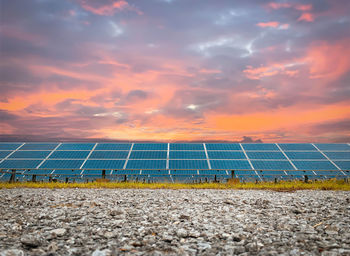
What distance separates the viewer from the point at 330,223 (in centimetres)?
646

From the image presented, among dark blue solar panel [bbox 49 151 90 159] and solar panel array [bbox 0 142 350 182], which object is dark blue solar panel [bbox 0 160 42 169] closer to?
solar panel array [bbox 0 142 350 182]

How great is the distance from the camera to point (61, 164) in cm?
2356

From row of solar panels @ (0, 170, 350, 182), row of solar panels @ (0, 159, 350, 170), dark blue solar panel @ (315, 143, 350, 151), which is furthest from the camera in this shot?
dark blue solar panel @ (315, 143, 350, 151)

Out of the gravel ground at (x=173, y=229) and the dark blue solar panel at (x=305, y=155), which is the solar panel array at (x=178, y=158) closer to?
the dark blue solar panel at (x=305, y=155)

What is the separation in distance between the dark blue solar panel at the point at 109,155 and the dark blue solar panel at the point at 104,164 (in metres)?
1.09

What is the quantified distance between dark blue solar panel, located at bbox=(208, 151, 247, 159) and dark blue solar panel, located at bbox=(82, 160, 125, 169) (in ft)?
29.9

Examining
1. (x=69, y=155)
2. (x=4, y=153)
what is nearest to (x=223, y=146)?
(x=69, y=155)

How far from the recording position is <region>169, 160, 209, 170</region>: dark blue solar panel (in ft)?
75.9

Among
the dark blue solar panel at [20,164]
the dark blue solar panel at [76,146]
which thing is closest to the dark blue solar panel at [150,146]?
the dark blue solar panel at [76,146]

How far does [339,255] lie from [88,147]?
27.6 meters

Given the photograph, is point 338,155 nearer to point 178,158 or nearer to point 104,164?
point 178,158

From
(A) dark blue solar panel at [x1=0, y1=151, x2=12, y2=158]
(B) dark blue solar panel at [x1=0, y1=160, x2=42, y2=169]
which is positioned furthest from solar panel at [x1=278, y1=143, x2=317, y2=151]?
(A) dark blue solar panel at [x1=0, y1=151, x2=12, y2=158]

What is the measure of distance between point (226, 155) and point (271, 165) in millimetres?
4530

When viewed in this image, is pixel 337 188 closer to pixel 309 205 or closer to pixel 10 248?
pixel 309 205
